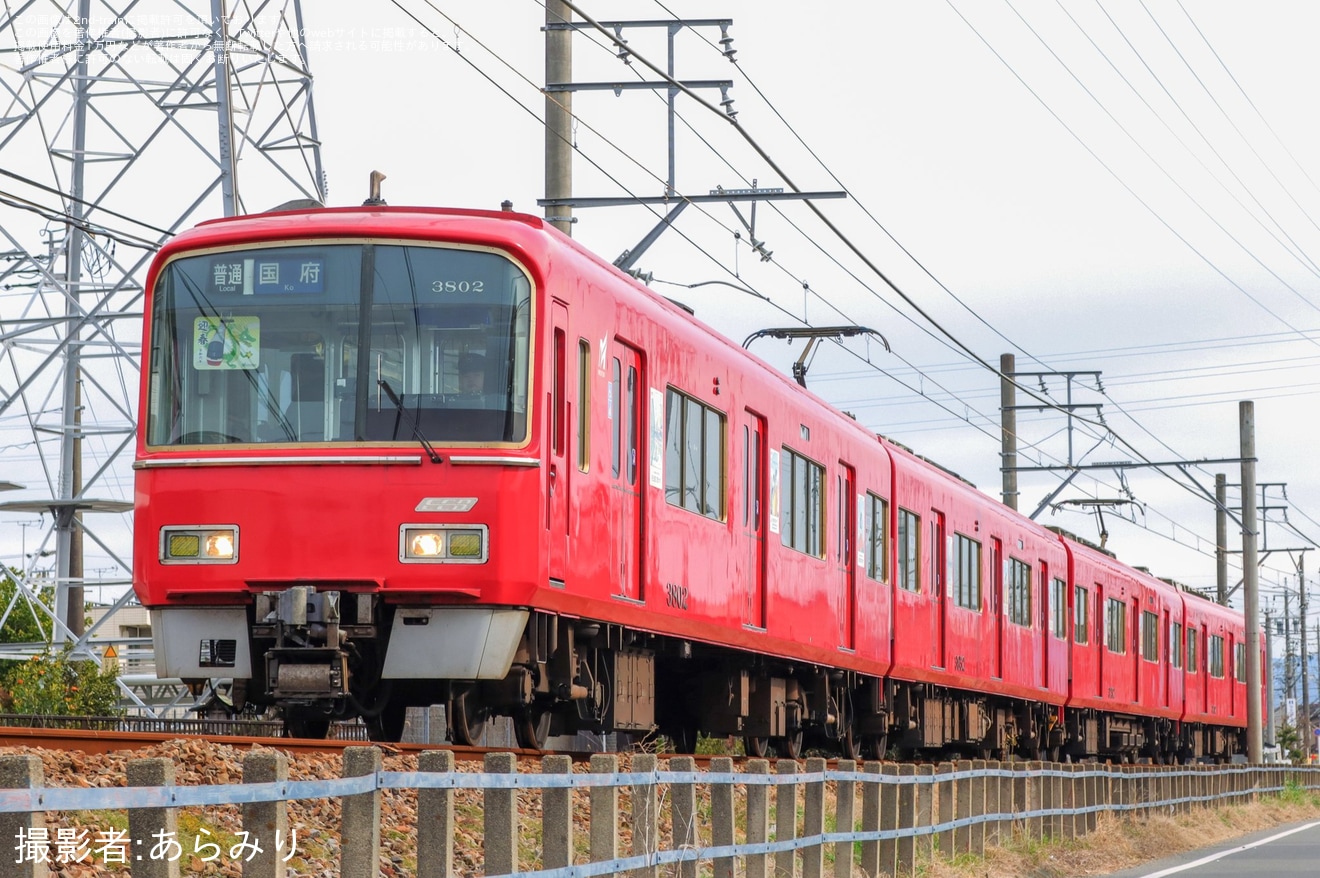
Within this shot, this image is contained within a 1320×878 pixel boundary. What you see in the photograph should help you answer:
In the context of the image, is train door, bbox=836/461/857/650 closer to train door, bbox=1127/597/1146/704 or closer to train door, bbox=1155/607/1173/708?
train door, bbox=1127/597/1146/704

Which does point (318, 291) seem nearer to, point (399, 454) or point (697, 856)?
point (399, 454)

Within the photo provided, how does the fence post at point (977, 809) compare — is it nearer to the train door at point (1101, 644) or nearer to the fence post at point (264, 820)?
the fence post at point (264, 820)

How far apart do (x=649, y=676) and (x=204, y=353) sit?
3.82 metres

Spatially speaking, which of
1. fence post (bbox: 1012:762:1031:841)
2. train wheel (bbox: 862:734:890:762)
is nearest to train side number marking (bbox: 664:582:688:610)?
fence post (bbox: 1012:762:1031:841)

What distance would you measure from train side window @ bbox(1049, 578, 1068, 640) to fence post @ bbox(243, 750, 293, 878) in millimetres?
22038

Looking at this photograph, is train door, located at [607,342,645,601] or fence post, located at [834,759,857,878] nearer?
fence post, located at [834,759,857,878]

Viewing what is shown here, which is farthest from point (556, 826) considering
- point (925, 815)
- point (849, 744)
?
point (849, 744)

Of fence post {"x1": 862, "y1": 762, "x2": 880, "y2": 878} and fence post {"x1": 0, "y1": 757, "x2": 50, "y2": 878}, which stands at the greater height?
fence post {"x1": 0, "y1": 757, "x2": 50, "y2": 878}

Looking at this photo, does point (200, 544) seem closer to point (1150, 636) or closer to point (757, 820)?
point (757, 820)

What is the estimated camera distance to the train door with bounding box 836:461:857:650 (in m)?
17.1

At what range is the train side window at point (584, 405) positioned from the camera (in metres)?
11.2

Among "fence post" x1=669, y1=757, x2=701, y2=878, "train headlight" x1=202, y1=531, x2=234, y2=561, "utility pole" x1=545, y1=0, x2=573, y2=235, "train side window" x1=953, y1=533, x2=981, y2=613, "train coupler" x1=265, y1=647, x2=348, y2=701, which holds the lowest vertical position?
"fence post" x1=669, y1=757, x2=701, y2=878

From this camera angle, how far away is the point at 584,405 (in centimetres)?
1126

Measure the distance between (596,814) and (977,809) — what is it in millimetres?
7100
